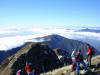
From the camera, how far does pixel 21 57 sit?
137 metres

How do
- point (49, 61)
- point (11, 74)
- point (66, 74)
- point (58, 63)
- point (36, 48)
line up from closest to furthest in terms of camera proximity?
1. point (66, 74)
2. point (11, 74)
3. point (58, 63)
4. point (49, 61)
5. point (36, 48)

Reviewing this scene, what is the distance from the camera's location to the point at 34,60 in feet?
439

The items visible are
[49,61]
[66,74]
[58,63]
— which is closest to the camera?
[66,74]

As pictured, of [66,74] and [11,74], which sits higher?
[66,74]

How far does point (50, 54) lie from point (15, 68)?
3696 cm

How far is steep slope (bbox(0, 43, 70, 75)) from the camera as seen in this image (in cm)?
12562

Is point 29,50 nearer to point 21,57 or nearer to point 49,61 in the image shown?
point 21,57

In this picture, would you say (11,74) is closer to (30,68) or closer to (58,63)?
(58,63)

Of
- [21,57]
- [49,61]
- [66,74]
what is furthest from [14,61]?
[66,74]

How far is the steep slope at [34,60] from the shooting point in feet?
412

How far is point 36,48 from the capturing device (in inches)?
5827

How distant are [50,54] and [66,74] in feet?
388

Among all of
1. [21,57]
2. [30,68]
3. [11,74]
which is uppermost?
[30,68]

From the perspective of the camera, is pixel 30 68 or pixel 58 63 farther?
pixel 58 63
